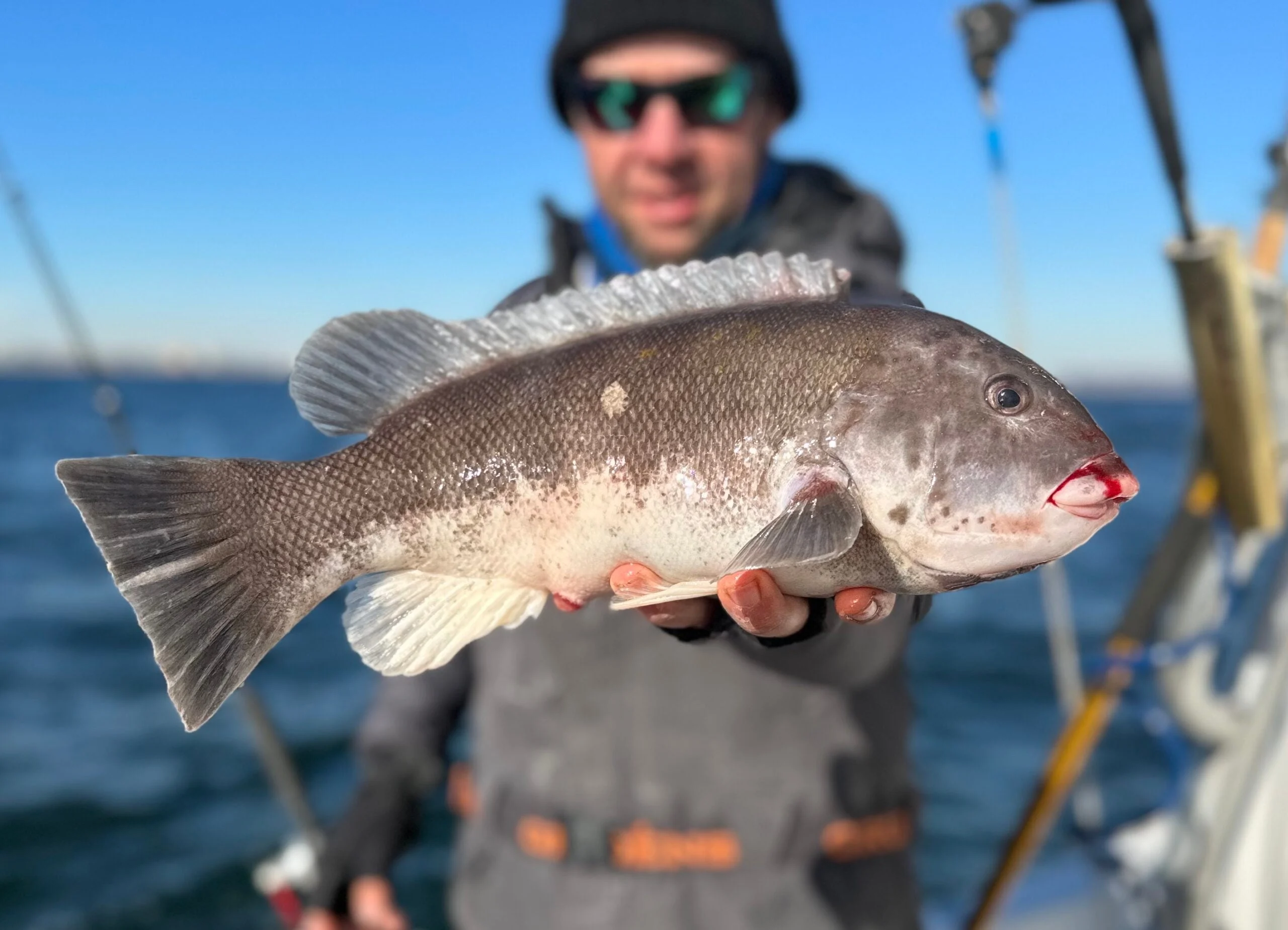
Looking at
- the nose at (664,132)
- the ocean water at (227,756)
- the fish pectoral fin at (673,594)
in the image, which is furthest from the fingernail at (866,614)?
the ocean water at (227,756)

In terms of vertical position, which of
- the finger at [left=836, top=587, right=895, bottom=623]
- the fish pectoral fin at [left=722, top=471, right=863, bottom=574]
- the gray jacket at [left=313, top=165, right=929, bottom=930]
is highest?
the fish pectoral fin at [left=722, top=471, right=863, bottom=574]

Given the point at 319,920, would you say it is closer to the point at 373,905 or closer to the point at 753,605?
the point at 373,905

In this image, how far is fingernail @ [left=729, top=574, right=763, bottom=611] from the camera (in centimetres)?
158

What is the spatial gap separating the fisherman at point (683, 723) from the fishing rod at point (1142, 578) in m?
0.74

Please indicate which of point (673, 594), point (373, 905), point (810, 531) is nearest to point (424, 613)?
point (673, 594)

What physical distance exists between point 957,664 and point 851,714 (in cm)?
847

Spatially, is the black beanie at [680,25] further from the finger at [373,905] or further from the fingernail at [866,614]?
the finger at [373,905]

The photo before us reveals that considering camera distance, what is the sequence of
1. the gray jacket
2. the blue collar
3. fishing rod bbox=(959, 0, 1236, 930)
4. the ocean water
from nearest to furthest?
fishing rod bbox=(959, 0, 1236, 930)
the gray jacket
the blue collar
the ocean water

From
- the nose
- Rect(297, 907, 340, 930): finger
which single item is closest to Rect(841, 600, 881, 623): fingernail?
the nose

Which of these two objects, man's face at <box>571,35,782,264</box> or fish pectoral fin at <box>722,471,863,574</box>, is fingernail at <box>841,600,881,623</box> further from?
man's face at <box>571,35,782,264</box>

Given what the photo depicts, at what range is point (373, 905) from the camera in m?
3.82

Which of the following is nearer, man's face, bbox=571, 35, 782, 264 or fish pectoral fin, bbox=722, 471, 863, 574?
fish pectoral fin, bbox=722, 471, 863, 574

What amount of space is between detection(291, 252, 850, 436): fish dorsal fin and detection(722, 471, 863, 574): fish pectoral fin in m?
0.45

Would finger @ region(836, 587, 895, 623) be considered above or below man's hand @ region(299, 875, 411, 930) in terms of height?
above
